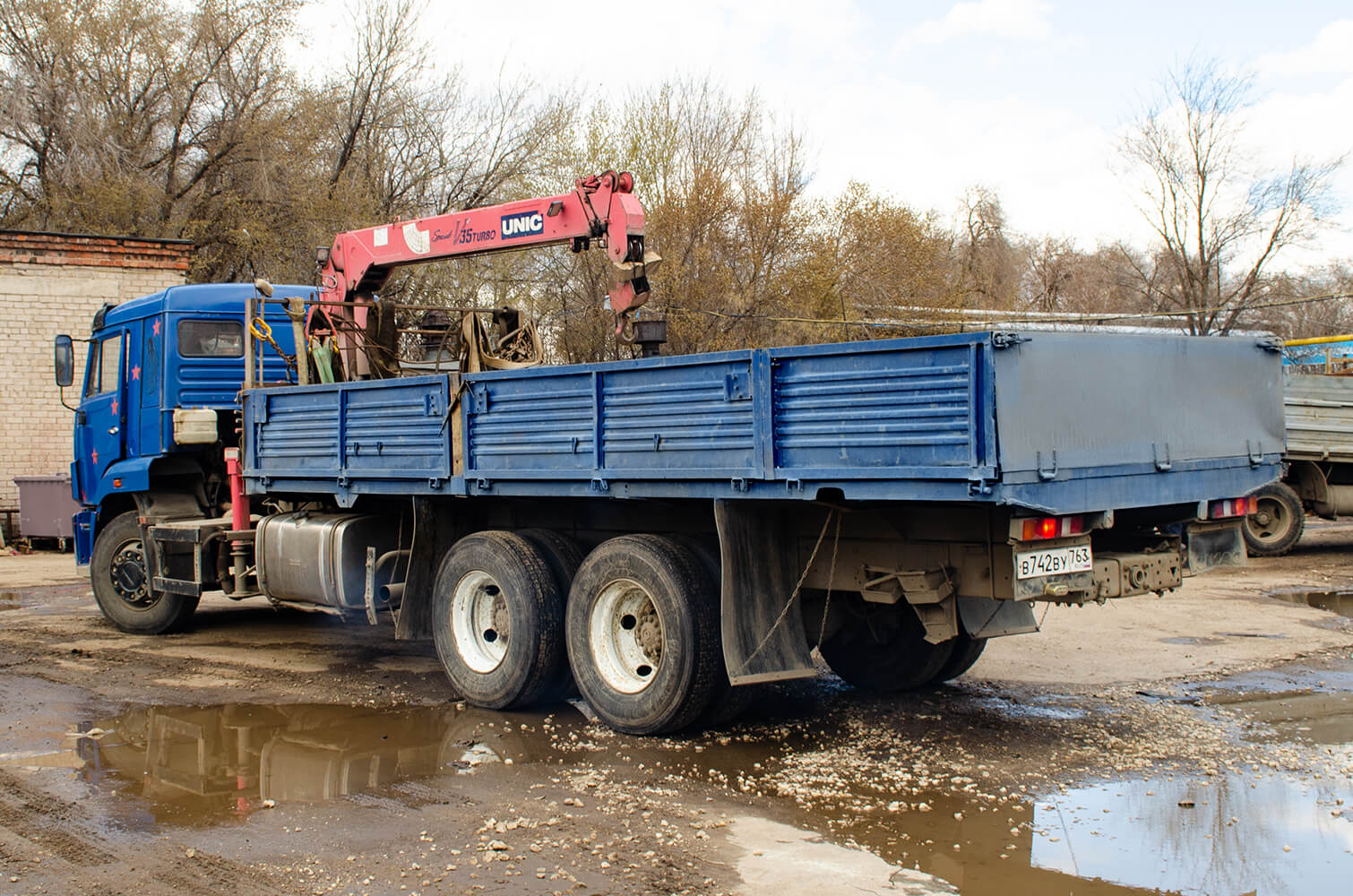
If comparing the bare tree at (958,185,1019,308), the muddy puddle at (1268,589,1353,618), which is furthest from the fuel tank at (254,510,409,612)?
the bare tree at (958,185,1019,308)

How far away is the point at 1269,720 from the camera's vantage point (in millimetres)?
6781

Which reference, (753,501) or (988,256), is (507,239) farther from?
(988,256)

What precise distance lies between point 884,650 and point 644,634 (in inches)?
70.8

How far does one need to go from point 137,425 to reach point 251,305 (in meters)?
1.72

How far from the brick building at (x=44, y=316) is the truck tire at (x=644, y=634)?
15231 mm

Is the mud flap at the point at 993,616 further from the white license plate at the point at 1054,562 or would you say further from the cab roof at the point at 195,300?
the cab roof at the point at 195,300

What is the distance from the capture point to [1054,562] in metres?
5.53

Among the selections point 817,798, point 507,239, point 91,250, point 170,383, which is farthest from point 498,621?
point 91,250

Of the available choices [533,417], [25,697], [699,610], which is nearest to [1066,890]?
[699,610]

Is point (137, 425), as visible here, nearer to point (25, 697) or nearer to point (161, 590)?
point (161, 590)

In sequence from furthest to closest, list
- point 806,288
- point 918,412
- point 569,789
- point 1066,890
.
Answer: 1. point 806,288
2. point 569,789
3. point 918,412
4. point 1066,890

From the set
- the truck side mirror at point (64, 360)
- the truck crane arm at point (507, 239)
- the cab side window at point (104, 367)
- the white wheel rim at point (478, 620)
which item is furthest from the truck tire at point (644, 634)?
the truck side mirror at point (64, 360)

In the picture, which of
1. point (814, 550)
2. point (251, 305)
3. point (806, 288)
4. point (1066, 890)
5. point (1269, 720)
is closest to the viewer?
point (1066, 890)

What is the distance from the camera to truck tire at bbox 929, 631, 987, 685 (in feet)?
24.4
